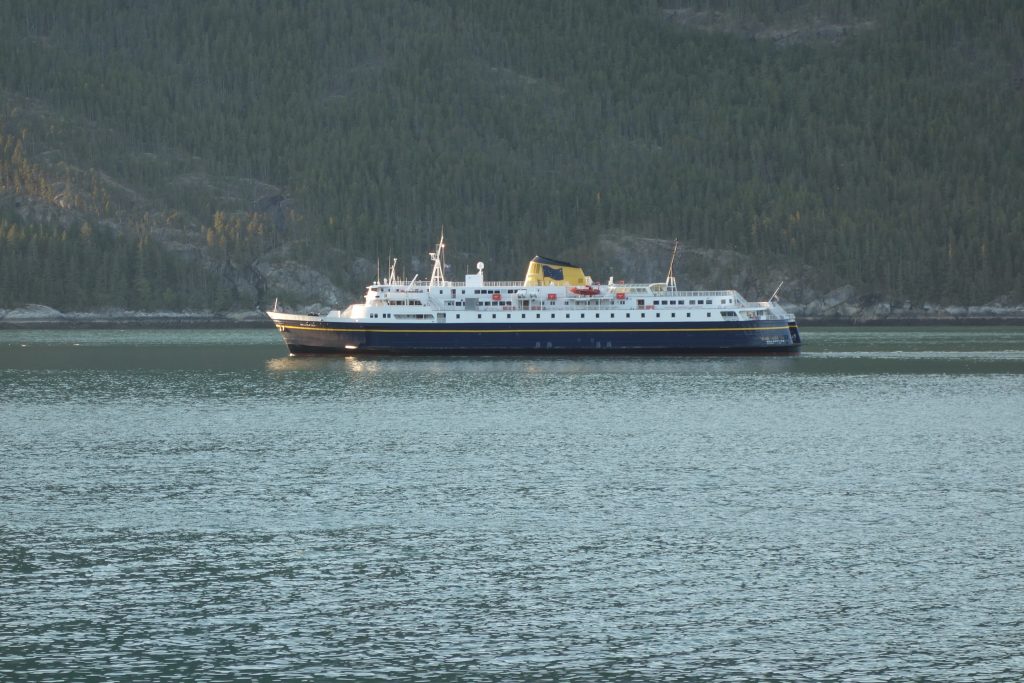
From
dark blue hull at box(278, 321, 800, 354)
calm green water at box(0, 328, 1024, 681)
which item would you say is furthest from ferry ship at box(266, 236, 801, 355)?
calm green water at box(0, 328, 1024, 681)

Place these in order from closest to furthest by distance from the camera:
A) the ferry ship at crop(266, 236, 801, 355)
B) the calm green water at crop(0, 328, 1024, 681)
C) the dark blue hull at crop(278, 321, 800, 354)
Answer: the calm green water at crop(0, 328, 1024, 681), the dark blue hull at crop(278, 321, 800, 354), the ferry ship at crop(266, 236, 801, 355)

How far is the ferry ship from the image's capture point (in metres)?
130

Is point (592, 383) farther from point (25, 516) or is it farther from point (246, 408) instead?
point (25, 516)

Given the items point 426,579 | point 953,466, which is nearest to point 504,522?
point 426,579

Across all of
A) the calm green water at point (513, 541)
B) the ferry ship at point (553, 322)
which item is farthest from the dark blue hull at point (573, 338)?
the calm green water at point (513, 541)

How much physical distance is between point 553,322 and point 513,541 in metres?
91.6

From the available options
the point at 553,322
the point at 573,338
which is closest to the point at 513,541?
the point at 553,322

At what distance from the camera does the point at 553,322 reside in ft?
430

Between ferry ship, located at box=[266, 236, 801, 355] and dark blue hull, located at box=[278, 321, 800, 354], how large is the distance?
0.10 metres

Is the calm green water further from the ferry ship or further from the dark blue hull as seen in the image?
the ferry ship

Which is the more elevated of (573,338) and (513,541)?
(573,338)

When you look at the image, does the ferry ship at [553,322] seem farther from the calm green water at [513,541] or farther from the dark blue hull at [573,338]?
the calm green water at [513,541]

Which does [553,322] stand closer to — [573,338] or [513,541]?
[573,338]

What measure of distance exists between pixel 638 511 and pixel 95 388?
64211mm
